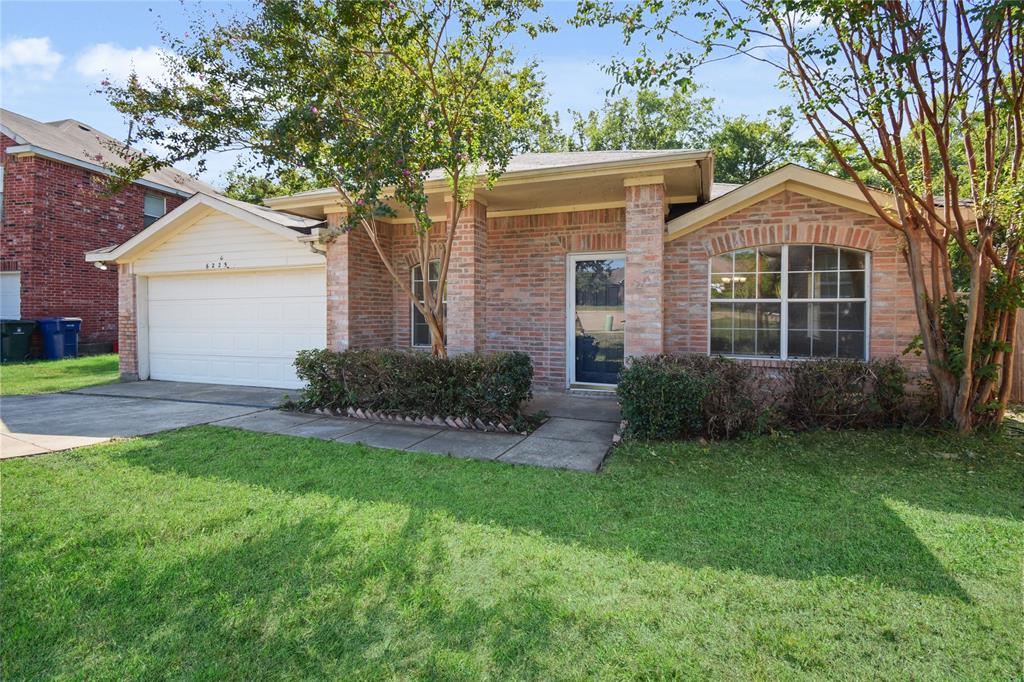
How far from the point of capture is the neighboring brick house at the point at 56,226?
47.2 feet

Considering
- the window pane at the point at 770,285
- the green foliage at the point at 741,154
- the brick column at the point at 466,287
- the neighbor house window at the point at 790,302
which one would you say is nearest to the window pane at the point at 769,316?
the neighbor house window at the point at 790,302

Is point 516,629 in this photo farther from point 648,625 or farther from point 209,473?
point 209,473

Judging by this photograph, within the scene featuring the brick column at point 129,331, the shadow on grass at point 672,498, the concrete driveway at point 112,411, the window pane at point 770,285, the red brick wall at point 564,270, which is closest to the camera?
the shadow on grass at point 672,498

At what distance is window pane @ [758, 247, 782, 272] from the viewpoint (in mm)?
7324

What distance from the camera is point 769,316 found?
24.2ft

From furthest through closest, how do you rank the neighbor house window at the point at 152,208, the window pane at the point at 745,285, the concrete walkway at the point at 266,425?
the neighbor house window at the point at 152,208 < the window pane at the point at 745,285 < the concrete walkway at the point at 266,425

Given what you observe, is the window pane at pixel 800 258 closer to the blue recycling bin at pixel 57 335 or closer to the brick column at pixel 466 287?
the brick column at pixel 466 287

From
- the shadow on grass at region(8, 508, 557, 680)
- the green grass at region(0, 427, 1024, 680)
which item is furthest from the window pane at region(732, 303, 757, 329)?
the shadow on grass at region(8, 508, 557, 680)

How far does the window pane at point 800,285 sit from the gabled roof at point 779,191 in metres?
1.03

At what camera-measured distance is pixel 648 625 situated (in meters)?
2.51

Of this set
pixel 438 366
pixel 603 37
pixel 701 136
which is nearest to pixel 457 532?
pixel 438 366

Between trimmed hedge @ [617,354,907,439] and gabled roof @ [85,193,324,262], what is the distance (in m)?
6.10

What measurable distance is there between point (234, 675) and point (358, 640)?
1.69ft

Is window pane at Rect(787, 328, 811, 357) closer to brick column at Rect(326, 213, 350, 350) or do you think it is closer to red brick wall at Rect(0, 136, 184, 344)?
brick column at Rect(326, 213, 350, 350)
